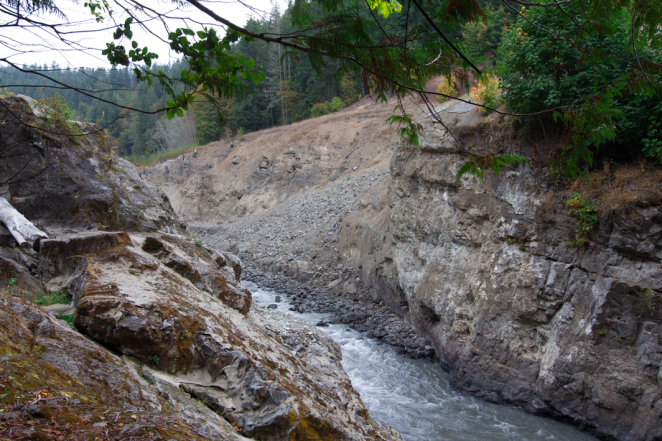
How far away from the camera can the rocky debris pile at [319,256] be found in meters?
12.3

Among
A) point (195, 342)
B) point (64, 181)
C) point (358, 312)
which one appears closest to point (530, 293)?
point (358, 312)

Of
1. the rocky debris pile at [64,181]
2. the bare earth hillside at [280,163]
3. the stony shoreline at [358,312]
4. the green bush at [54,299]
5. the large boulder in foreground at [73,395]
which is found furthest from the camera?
the bare earth hillside at [280,163]

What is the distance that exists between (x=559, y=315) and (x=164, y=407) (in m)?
7.65

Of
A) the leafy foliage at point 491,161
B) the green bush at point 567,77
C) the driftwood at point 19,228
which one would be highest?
the green bush at point 567,77

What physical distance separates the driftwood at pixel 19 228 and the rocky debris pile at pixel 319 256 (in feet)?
27.9

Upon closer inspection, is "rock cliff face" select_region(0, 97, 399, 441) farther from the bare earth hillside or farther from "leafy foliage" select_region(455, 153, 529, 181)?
the bare earth hillside

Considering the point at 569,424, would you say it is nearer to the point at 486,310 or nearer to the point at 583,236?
the point at 486,310

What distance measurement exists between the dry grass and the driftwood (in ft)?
30.8

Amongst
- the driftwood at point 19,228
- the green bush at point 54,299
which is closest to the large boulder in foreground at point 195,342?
the green bush at point 54,299

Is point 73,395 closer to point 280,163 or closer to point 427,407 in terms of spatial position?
point 427,407

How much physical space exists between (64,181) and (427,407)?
8668mm

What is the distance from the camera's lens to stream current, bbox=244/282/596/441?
727cm

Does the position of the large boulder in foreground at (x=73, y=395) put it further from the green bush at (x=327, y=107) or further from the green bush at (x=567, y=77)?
the green bush at (x=327, y=107)

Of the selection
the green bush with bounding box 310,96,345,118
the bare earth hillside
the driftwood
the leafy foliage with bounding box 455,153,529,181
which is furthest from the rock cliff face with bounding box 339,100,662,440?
the green bush with bounding box 310,96,345,118
